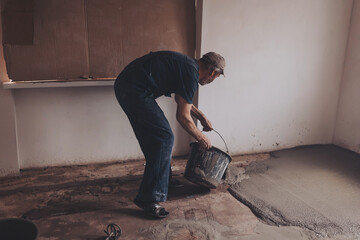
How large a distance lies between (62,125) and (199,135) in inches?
61.2

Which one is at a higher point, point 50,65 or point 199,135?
point 50,65

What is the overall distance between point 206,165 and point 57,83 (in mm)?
1579

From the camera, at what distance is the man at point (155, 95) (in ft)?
7.55

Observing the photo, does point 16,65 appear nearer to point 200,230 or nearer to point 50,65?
point 50,65

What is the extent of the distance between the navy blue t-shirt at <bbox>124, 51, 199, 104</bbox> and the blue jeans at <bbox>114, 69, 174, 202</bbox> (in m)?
0.06

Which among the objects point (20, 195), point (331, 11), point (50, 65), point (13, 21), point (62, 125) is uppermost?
point (331, 11)

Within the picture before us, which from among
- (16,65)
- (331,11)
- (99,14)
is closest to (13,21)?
(16,65)

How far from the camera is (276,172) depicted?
3379 mm

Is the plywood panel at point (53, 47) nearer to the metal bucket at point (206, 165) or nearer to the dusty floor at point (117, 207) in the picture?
the dusty floor at point (117, 207)

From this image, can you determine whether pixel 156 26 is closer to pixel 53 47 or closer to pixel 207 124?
pixel 53 47

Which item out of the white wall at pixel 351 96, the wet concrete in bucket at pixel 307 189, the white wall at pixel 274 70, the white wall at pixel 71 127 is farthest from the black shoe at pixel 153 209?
the white wall at pixel 351 96

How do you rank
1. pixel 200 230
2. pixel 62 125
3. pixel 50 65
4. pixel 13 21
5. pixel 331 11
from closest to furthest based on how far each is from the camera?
1. pixel 200 230
2. pixel 13 21
3. pixel 50 65
4. pixel 62 125
5. pixel 331 11

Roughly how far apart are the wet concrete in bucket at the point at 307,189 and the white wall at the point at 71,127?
3.98ft

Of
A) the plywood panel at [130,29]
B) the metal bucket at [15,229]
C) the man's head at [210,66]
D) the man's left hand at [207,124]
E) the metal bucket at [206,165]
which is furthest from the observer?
the plywood panel at [130,29]
